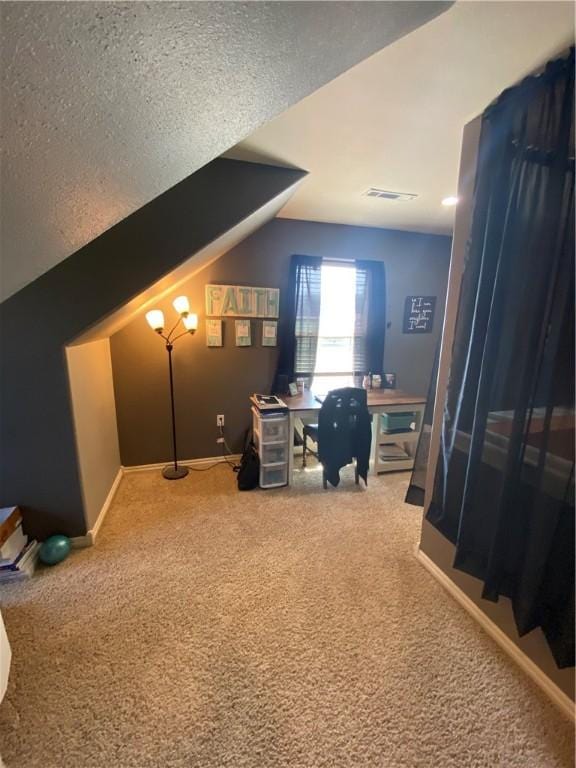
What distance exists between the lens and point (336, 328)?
11.6 ft

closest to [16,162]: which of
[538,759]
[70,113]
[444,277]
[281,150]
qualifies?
[70,113]

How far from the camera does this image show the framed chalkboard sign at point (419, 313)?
375 centimetres

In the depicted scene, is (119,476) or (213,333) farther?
(213,333)

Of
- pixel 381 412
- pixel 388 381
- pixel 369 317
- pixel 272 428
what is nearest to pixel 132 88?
pixel 272 428

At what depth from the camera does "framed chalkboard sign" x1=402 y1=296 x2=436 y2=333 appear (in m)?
3.75

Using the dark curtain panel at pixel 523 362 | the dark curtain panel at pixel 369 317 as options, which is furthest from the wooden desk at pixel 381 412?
the dark curtain panel at pixel 523 362

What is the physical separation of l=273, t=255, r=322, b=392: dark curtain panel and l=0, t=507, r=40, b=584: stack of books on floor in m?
2.23

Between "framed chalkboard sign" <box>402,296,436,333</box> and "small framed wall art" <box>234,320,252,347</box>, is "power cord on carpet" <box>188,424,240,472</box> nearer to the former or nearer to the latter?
"small framed wall art" <box>234,320,252,347</box>

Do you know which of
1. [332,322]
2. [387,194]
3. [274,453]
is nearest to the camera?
[387,194]

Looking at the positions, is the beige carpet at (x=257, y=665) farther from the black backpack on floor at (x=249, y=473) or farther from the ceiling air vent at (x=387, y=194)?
the ceiling air vent at (x=387, y=194)

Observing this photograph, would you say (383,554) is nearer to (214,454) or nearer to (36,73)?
(214,454)

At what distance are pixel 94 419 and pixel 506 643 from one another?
275 centimetres

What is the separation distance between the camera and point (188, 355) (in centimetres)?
312

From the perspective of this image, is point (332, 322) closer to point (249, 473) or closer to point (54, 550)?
point (249, 473)
